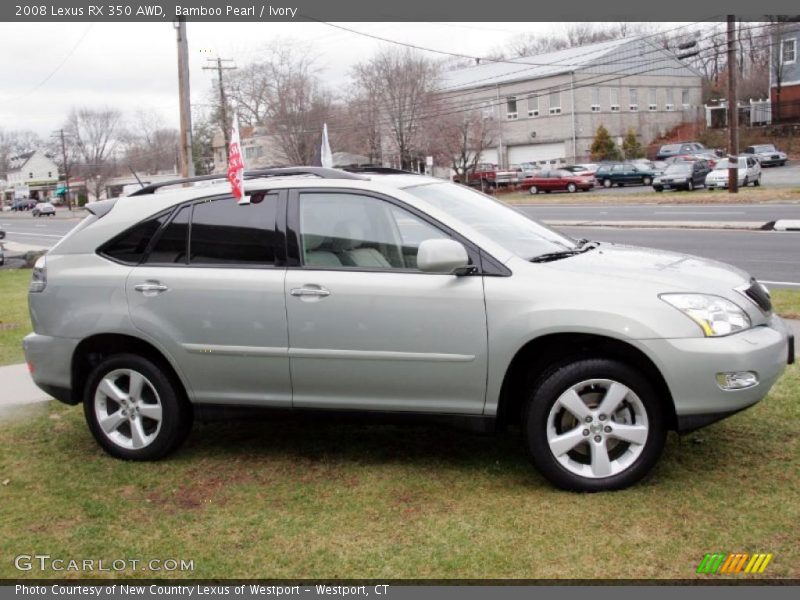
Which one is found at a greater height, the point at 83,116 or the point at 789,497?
the point at 83,116

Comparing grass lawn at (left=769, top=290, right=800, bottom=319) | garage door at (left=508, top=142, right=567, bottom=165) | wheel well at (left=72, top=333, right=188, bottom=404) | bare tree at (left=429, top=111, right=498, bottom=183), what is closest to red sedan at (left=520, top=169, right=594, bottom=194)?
bare tree at (left=429, top=111, right=498, bottom=183)

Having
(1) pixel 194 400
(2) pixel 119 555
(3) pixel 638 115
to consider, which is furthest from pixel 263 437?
(3) pixel 638 115

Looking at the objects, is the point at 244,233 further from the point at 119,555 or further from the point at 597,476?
the point at 597,476

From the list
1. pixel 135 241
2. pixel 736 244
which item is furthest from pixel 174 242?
pixel 736 244

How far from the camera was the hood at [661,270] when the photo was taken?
4.56 metres

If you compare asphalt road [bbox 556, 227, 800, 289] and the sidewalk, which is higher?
asphalt road [bbox 556, 227, 800, 289]

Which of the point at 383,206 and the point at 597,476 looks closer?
the point at 597,476

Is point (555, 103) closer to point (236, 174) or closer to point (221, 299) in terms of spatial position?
point (236, 174)

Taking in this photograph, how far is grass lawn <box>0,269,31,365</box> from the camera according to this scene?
9.04 m

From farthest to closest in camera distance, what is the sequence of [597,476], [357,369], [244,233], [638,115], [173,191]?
[638,115]
[173,191]
[244,233]
[357,369]
[597,476]

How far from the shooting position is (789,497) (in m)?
4.35

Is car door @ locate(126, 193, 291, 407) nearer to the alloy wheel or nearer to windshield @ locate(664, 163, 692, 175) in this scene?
the alloy wheel

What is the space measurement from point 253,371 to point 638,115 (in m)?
65.2

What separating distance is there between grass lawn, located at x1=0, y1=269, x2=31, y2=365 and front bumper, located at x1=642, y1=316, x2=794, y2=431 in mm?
6567
